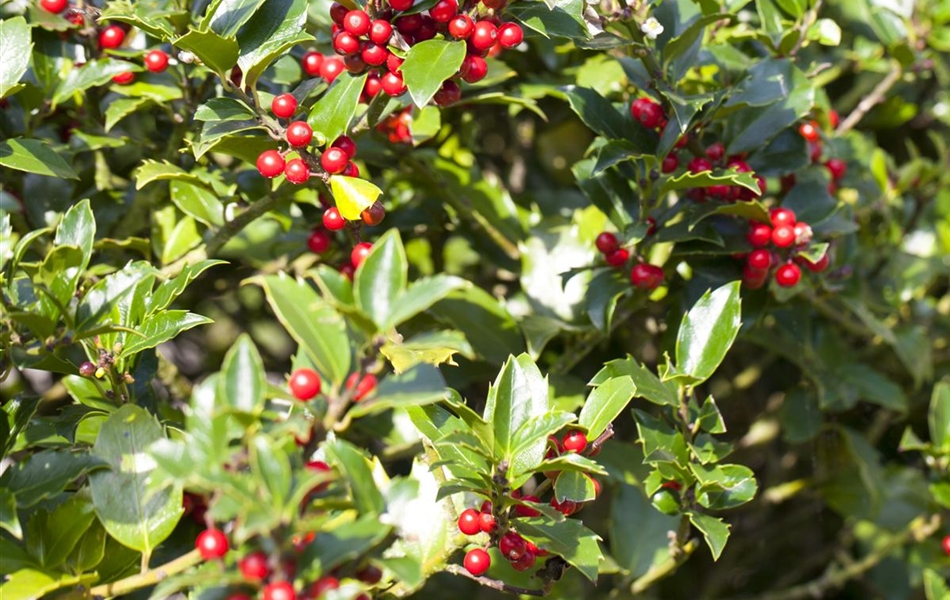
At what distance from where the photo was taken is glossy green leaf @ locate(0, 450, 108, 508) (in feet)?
3.63

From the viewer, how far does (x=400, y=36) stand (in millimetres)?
1244

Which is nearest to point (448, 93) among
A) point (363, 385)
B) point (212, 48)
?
point (212, 48)

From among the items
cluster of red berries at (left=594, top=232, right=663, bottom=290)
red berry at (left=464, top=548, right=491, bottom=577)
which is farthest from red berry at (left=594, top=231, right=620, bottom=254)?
red berry at (left=464, top=548, right=491, bottom=577)

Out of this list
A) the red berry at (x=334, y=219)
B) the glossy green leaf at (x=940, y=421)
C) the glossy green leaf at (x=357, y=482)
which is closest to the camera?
the glossy green leaf at (x=357, y=482)

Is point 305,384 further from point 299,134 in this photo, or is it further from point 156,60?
point 156,60

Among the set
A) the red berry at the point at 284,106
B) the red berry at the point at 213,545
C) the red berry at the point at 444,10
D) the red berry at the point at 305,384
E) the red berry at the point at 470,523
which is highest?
the red berry at the point at 444,10

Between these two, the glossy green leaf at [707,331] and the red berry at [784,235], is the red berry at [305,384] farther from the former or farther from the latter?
the red berry at [784,235]

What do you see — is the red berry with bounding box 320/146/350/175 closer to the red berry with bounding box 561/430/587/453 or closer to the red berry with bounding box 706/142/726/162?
the red berry with bounding box 561/430/587/453

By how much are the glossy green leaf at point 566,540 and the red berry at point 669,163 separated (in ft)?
1.98

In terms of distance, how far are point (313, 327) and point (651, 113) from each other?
77 cm

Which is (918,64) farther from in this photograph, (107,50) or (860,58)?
(107,50)

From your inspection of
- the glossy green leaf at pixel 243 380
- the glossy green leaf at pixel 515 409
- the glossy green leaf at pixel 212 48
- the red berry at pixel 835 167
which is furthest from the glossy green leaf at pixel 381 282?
the red berry at pixel 835 167

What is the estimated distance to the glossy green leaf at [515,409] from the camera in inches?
46.2

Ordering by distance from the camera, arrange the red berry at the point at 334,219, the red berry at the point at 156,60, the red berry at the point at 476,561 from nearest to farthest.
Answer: the red berry at the point at 476,561
the red berry at the point at 334,219
the red berry at the point at 156,60
